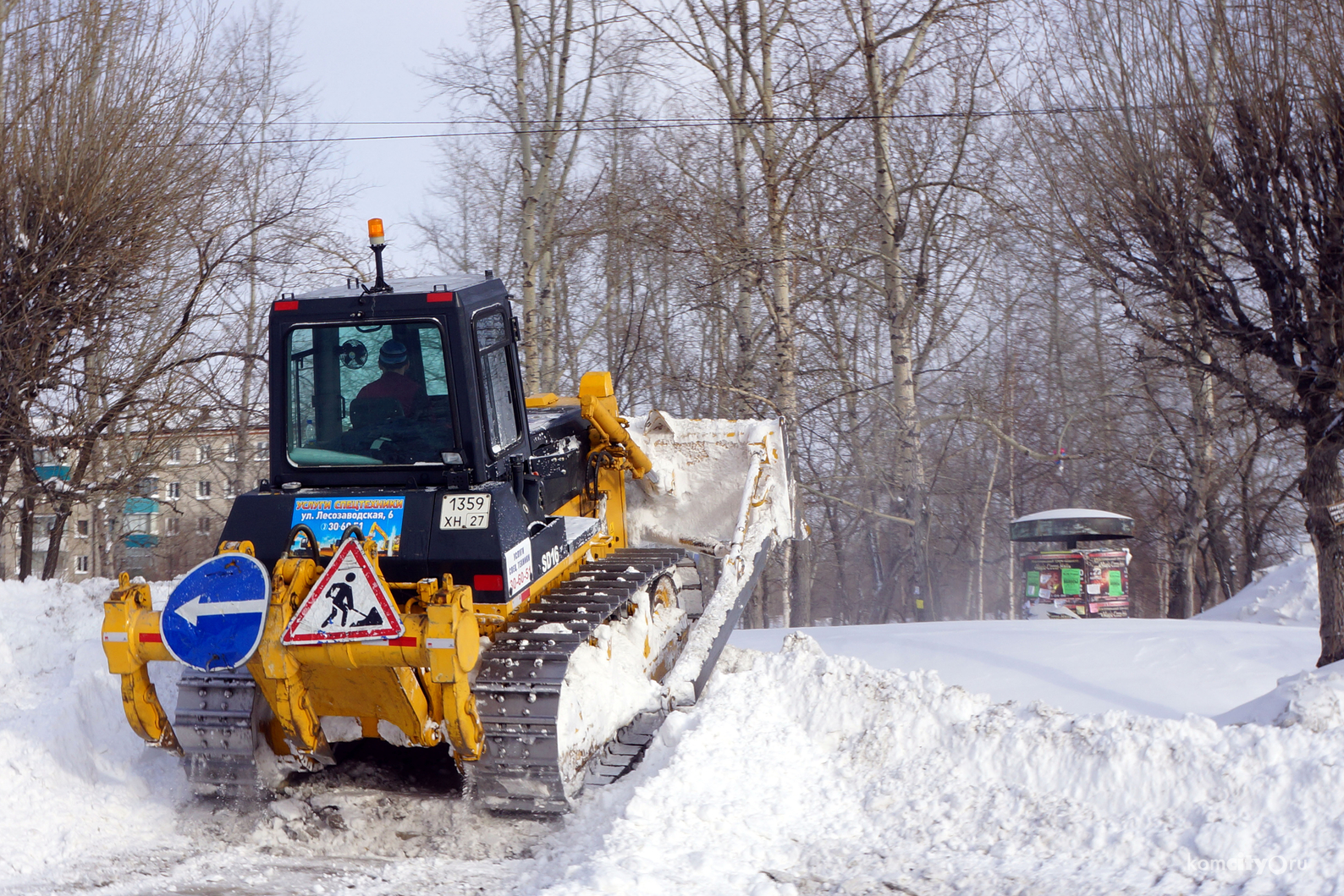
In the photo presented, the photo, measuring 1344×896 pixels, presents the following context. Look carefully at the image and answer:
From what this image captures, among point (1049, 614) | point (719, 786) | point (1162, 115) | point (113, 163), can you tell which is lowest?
point (1049, 614)

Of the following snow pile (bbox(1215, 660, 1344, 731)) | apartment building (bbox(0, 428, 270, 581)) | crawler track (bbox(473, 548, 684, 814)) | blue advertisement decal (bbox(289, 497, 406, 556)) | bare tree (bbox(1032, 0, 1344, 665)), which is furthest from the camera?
apartment building (bbox(0, 428, 270, 581))

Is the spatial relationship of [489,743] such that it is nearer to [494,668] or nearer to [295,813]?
[494,668]

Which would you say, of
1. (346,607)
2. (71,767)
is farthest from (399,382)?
(71,767)

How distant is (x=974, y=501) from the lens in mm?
34156

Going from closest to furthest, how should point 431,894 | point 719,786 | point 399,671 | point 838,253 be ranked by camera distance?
1. point 431,894
2. point 399,671
3. point 719,786
4. point 838,253

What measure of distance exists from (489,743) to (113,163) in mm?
8292

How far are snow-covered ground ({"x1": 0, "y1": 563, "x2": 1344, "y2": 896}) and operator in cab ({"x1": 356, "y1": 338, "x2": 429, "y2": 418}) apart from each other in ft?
6.78

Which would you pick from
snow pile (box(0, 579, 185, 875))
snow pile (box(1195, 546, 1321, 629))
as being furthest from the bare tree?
snow pile (box(0, 579, 185, 875))

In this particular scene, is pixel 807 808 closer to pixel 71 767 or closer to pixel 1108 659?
pixel 1108 659

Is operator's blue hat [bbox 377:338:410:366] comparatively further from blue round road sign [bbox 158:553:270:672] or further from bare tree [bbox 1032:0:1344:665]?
bare tree [bbox 1032:0:1344:665]

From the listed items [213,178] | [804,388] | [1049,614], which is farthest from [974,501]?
[213,178]

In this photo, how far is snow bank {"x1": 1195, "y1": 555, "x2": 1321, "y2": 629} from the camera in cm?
1284

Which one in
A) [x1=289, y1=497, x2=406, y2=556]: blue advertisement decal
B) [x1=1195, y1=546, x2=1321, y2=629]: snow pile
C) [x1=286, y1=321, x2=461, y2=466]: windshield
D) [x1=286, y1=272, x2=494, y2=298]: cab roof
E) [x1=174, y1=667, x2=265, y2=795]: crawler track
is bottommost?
[x1=1195, y1=546, x2=1321, y2=629]: snow pile

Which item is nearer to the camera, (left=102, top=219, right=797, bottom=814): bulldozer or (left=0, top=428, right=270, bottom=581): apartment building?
(left=102, top=219, right=797, bottom=814): bulldozer
